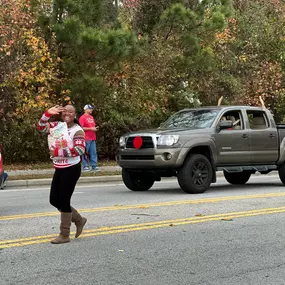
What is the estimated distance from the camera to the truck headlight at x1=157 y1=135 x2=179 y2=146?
35.6 ft

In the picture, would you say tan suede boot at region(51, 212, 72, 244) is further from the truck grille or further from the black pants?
the truck grille

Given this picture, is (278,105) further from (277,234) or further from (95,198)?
(277,234)

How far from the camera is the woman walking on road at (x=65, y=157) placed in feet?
20.9

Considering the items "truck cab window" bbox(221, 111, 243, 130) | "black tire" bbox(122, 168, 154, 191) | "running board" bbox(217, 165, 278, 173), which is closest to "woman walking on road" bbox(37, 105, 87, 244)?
"black tire" bbox(122, 168, 154, 191)

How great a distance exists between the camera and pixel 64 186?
6.41 m

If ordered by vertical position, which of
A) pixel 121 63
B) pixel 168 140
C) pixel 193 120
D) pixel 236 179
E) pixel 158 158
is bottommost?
pixel 236 179

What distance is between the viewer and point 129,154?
1132cm

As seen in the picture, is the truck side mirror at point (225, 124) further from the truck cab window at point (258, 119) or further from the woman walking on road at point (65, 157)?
the woman walking on road at point (65, 157)

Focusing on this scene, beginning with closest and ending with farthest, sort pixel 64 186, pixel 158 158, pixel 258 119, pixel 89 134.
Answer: pixel 64 186 → pixel 158 158 → pixel 258 119 → pixel 89 134

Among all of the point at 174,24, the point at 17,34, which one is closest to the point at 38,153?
the point at 17,34

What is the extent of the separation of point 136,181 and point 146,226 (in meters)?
4.47

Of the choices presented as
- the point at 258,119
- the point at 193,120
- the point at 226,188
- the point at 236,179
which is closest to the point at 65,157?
the point at 193,120

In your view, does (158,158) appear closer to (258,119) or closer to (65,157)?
(258,119)

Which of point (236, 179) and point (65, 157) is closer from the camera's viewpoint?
point (65, 157)
